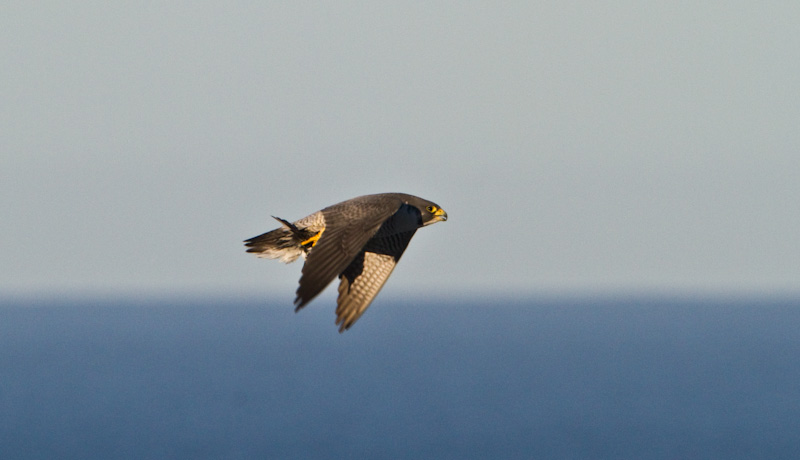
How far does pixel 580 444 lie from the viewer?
112 m

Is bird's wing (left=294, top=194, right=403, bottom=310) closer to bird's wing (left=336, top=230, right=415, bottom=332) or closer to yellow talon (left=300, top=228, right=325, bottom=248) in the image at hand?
yellow talon (left=300, top=228, right=325, bottom=248)

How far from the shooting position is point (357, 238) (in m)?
11.8

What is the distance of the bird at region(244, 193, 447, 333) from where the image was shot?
11914 mm

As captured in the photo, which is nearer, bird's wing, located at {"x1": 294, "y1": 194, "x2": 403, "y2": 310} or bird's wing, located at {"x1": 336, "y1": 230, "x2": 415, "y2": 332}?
bird's wing, located at {"x1": 294, "y1": 194, "x2": 403, "y2": 310}

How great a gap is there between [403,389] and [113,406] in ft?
137

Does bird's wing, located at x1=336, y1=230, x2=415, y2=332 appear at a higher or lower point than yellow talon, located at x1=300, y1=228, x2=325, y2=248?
lower

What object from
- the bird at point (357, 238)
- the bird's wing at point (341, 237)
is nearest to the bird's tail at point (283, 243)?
the bird at point (357, 238)

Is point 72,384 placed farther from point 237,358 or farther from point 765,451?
point 765,451

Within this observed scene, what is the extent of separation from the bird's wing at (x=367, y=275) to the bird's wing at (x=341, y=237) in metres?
0.85

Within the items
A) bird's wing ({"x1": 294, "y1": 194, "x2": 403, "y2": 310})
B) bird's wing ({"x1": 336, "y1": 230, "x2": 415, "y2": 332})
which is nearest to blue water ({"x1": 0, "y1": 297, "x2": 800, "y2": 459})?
bird's wing ({"x1": 336, "y1": 230, "x2": 415, "y2": 332})

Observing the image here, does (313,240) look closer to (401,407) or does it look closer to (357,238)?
(357,238)

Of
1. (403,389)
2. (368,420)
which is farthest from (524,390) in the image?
(368,420)

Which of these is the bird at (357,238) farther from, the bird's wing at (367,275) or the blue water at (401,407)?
the blue water at (401,407)

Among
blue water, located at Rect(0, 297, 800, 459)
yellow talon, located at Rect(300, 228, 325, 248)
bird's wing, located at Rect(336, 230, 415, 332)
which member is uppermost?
yellow talon, located at Rect(300, 228, 325, 248)
